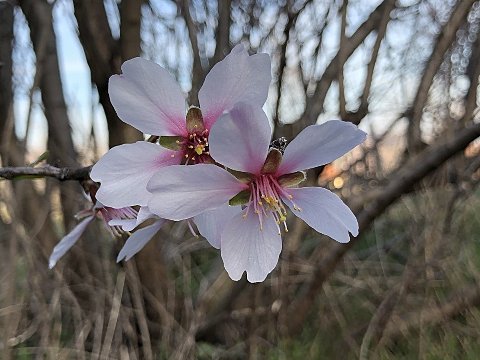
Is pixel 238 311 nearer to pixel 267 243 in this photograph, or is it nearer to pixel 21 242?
pixel 21 242

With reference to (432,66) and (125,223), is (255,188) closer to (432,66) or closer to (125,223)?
(125,223)

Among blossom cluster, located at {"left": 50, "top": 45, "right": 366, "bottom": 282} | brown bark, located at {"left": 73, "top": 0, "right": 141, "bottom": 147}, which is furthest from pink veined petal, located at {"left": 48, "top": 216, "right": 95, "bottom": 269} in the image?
brown bark, located at {"left": 73, "top": 0, "right": 141, "bottom": 147}

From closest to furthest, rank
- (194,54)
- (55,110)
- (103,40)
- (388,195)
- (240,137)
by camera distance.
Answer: (240,137) → (388,195) → (103,40) → (194,54) → (55,110)

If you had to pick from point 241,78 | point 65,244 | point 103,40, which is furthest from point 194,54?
point 241,78

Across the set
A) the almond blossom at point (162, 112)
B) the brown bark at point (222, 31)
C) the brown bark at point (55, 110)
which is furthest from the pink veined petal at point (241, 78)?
the brown bark at point (55, 110)

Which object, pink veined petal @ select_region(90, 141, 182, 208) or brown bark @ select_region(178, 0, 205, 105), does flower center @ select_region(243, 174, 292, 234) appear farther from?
brown bark @ select_region(178, 0, 205, 105)

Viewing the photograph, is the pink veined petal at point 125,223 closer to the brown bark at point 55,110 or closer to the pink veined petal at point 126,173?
the pink veined petal at point 126,173

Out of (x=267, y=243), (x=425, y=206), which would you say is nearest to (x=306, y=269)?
(x=425, y=206)
